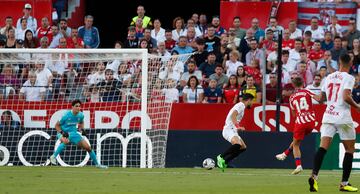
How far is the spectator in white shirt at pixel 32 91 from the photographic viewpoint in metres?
27.4

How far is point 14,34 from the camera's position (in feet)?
96.7

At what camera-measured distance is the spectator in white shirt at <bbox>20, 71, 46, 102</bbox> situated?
27.4 meters

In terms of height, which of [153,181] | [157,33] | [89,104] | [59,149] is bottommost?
[59,149]

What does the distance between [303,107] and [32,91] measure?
7.41 m

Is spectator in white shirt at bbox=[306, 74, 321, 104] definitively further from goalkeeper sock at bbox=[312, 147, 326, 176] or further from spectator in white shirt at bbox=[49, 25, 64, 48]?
goalkeeper sock at bbox=[312, 147, 326, 176]

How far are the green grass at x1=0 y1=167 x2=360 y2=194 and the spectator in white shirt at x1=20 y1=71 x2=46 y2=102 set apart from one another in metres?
4.00

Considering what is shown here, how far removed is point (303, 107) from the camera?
77.2 feet

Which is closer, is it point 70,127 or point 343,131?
point 343,131

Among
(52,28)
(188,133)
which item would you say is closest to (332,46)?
(188,133)

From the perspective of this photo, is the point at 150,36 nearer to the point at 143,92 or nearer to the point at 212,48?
the point at 212,48

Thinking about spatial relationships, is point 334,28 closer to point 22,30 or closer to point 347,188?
point 22,30

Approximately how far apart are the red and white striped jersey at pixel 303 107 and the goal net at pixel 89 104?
4.46m

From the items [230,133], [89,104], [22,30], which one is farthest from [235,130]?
[22,30]

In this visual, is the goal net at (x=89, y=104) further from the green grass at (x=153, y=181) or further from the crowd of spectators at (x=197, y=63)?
the green grass at (x=153, y=181)
